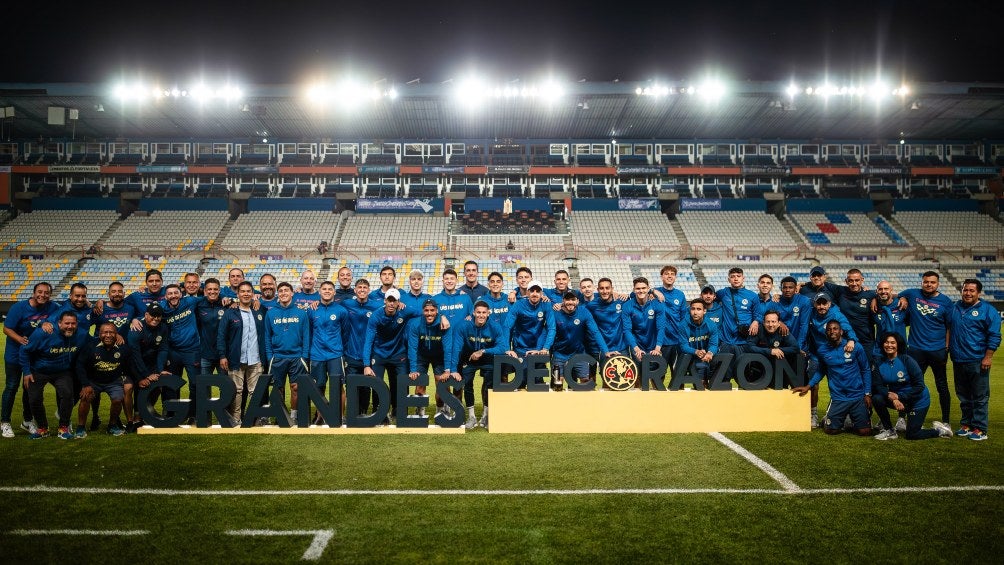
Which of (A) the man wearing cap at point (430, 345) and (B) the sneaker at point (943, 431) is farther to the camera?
(A) the man wearing cap at point (430, 345)

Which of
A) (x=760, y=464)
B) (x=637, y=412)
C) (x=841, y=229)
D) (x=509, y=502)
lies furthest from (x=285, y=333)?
(x=841, y=229)

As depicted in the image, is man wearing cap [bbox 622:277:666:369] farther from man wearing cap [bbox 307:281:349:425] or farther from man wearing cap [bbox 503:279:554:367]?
man wearing cap [bbox 307:281:349:425]

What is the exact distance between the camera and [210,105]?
31.9 metres

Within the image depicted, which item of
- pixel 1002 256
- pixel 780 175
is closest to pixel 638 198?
pixel 780 175

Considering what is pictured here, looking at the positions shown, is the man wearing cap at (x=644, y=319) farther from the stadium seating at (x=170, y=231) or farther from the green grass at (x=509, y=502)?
the stadium seating at (x=170, y=231)

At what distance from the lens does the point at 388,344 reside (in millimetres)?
8273

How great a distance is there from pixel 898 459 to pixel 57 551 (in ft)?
26.6

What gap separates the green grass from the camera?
435 cm

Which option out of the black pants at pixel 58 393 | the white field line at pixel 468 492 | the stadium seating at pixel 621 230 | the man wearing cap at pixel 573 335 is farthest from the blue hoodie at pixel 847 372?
the stadium seating at pixel 621 230

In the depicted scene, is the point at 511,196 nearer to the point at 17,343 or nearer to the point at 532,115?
the point at 532,115

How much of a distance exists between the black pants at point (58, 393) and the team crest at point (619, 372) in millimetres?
7086

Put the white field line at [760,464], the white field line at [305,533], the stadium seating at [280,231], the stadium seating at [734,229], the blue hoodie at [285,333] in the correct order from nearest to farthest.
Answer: the white field line at [305,533]
the white field line at [760,464]
the blue hoodie at [285,333]
the stadium seating at [280,231]
the stadium seating at [734,229]

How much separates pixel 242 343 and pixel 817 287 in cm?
842

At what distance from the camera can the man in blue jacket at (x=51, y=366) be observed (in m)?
7.51
